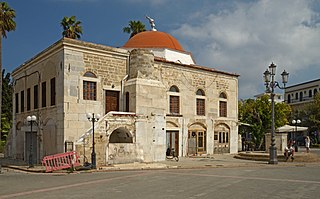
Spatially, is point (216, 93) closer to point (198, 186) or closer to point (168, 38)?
point (168, 38)

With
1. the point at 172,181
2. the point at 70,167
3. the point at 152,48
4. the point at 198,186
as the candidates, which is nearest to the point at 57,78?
the point at 70,167

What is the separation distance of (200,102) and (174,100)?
9.88 ft

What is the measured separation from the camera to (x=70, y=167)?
1906 cm

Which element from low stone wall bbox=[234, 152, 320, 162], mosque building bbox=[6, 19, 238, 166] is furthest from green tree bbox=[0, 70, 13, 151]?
low stone wall bbox=[234, 152, 320, 162]

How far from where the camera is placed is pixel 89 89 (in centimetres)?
2319

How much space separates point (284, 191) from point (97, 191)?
237 inches

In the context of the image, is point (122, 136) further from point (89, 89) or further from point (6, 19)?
point (6, 19)

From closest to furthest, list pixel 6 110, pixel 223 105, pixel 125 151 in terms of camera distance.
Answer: pixel 125 151
pixel 223 105
pixel 6 110

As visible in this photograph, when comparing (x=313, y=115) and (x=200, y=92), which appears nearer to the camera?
(x=200, y=92)

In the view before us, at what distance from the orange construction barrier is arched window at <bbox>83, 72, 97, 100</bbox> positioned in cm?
480

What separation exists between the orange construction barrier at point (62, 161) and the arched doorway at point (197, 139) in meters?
11.7

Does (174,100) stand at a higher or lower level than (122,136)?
higher

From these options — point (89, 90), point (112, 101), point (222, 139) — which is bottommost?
point (222, 139)

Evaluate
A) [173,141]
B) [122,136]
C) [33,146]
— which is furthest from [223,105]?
[33,146]
